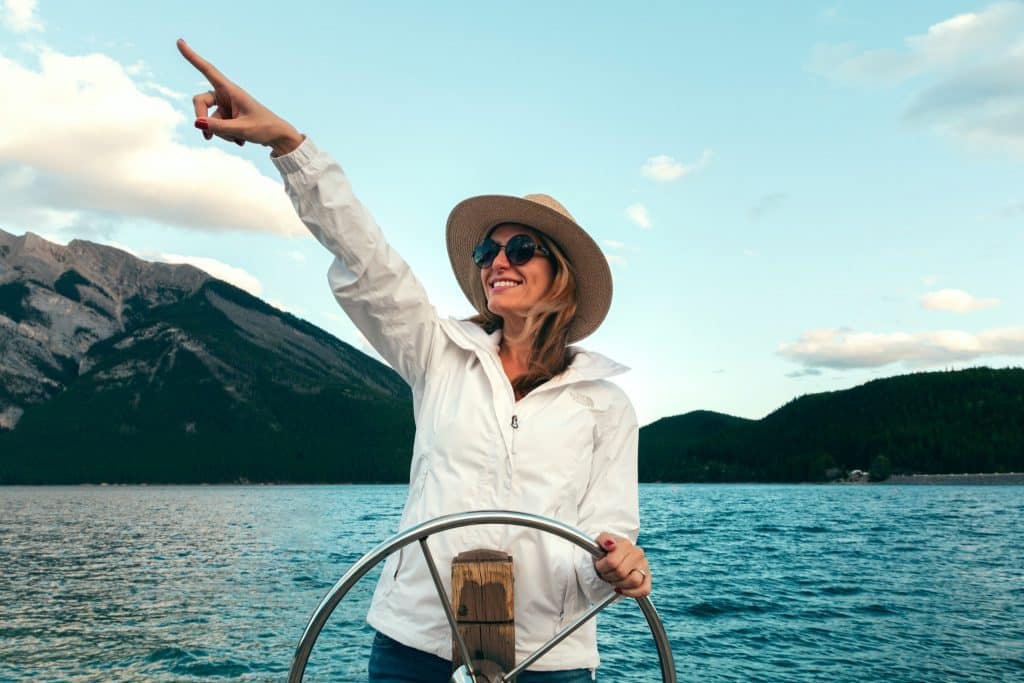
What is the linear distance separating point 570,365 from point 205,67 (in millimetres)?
1299

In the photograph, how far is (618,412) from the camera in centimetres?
238

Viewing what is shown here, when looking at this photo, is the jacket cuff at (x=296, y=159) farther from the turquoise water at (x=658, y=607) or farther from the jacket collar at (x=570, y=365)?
the turquoise water at (x=658, y=607)

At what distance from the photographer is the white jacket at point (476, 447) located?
2033mm

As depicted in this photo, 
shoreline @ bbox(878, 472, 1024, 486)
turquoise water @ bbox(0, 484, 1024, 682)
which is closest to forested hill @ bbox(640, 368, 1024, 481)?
shoreline @ bbox(878, 472, 1024, 486)

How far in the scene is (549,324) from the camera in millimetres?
2633

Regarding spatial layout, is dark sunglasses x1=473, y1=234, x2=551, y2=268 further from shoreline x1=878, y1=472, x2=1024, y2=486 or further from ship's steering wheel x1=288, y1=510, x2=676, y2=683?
shoreline x1=878, y1=472, x2=1024, y2=486

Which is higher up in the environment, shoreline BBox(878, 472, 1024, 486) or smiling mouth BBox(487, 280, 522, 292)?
smiling mouth BBox(487, 280, 522, 292)

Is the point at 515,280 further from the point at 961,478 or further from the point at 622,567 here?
the point at 961,478

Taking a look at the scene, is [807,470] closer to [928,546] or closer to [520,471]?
[928,546]

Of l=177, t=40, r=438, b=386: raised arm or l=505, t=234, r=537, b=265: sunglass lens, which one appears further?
l=505, t=234, r=537, b=265: sunglass lens

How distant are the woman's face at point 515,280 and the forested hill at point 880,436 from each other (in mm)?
166070

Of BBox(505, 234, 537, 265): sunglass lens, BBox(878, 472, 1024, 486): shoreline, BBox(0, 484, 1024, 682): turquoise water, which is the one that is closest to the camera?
BBox(505, 234, 537, 265): sunglass lens

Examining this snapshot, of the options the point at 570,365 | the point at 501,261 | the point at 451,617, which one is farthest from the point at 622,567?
the point at 501,261

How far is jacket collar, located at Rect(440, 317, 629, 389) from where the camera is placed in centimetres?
231
